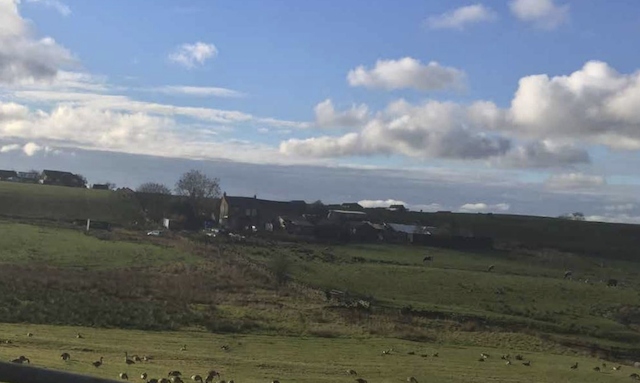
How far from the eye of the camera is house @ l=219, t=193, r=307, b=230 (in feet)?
493

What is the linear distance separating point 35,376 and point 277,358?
2375 cm

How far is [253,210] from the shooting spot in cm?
15888

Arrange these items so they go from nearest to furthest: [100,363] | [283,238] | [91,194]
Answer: [100,363] < [283,238] < [91,194]

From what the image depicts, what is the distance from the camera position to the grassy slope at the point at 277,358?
23.4m

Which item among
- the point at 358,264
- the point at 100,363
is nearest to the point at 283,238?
the point at 358,264

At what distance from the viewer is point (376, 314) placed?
55188 mm

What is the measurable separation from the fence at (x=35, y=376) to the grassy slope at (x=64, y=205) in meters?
115

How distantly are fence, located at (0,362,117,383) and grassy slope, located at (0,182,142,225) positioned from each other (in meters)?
115

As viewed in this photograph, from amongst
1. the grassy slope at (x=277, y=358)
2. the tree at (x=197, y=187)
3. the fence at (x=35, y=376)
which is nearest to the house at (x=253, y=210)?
the tree at (x=197, y=187)

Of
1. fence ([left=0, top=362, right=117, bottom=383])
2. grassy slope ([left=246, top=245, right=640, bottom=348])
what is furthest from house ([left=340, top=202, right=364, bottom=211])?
fence ([left=0, top=362, right=117, bottom=383])

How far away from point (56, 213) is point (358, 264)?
60961 millimetres

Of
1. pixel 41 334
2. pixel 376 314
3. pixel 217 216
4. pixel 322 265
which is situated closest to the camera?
pixel 41 334

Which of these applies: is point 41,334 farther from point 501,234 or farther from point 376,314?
point 501,234

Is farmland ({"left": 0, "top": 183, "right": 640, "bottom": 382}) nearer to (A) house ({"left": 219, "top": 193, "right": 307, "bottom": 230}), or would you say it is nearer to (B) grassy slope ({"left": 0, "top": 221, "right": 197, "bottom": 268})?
(B) grassy slope ({"left": 0, "top": 221, "right": 197, "bottom": 268})
